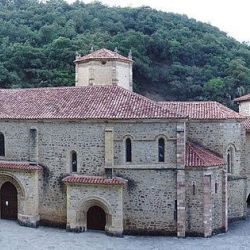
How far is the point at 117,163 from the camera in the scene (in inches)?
980

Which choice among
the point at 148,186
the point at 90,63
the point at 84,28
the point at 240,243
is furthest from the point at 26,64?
the point at 240,243

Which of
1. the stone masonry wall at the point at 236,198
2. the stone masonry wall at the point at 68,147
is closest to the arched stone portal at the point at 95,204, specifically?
the stone masonry wall at the point at 68,147

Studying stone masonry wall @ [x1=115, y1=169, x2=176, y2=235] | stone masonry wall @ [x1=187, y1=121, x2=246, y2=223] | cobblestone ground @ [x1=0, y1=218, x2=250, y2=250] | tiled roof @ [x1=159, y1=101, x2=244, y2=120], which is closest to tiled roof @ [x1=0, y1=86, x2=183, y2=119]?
tiled roof @ [x1=159, y1=101, x2=244, y2=120]

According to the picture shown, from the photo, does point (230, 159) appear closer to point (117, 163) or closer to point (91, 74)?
point (117, 163)

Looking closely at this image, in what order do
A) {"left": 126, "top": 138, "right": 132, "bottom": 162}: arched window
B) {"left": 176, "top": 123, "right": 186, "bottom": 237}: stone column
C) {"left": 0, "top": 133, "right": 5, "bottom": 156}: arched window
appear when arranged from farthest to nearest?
{"left": 0, "top": 133, "right": 5, "bottom": 156}: arched window < {"left": 126, "top": 138, "right": 132, "bottom": 162}: arched window < {"left": 176, "top": 123, "right": 186, "bottom": 237}: stone column

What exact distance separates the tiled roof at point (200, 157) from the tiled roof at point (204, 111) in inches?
72.0

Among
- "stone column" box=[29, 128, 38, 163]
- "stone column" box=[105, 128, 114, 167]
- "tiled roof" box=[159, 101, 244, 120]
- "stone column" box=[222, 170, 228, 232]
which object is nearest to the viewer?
"stone column" box=[105, 128, 114, 167]

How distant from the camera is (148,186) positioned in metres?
24.5

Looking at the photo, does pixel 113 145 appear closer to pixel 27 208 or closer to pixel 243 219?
pixel 27 208

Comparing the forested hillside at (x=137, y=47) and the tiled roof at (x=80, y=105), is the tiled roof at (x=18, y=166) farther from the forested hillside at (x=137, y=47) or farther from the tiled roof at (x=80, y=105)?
the forested hillside at (x=137, y=47)

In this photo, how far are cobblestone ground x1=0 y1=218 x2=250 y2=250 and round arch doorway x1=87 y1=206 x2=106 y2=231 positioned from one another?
Result: 33.9 inches

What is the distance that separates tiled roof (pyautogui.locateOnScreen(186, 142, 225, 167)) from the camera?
80.3ft

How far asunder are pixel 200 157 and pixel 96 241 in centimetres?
723

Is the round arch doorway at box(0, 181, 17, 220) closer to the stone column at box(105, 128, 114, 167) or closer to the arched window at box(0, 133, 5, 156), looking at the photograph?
the arched window at box(0, 133, 5, 156)
